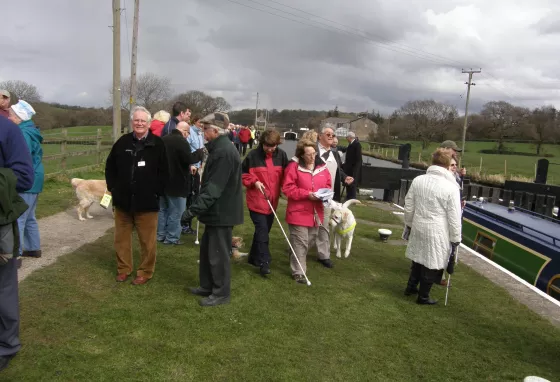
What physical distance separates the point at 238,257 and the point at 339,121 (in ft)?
378

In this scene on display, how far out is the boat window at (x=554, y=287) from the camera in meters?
6.85

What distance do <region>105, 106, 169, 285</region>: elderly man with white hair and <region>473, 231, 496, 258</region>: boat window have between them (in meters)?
7.68

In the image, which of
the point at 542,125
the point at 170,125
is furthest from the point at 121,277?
the point at 542,125

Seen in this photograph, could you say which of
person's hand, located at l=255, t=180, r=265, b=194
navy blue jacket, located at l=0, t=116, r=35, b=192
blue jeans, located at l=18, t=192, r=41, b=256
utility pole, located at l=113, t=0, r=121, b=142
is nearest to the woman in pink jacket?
person's hand, located at l=255, t=180, r=265, b=194

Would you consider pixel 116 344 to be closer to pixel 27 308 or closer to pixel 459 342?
pixel 27 308

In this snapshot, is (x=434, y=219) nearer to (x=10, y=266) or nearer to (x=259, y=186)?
(x=259, y=186)

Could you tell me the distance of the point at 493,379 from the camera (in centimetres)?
369

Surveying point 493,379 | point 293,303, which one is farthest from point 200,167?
point 493,379

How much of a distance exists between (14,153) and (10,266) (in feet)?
2.85

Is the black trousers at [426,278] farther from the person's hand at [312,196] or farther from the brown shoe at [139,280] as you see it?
the brown shoe at [139,280]

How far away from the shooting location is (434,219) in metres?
5.02

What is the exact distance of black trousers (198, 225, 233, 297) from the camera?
449 centimetres

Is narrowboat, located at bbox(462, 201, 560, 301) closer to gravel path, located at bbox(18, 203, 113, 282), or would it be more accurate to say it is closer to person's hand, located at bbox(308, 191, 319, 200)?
person's hand, located at bbox(308, 191, 319, 200)

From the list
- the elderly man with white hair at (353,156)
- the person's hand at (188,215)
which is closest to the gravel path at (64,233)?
the person's hand at (188,215)
